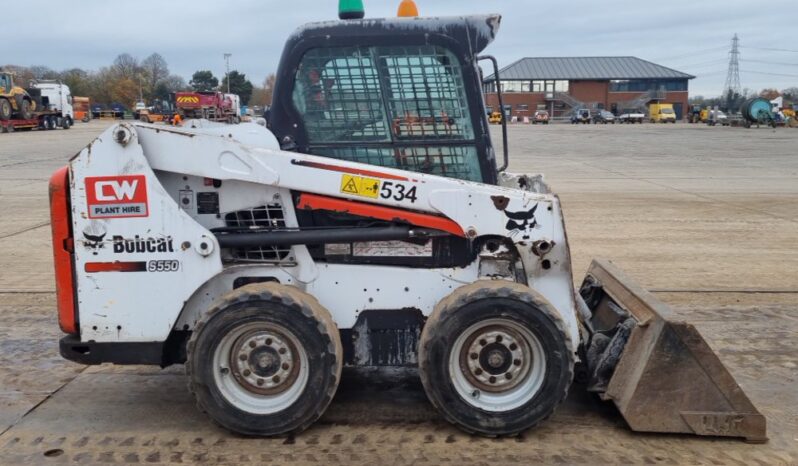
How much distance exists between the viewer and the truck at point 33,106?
43375 mm

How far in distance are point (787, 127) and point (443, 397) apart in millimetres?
58678

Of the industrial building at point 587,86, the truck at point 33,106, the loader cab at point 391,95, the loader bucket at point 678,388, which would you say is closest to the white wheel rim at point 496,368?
the loader bucket at point 678,388

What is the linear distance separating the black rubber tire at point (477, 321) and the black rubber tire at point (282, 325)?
21.7 inches

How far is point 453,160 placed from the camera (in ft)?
15.0

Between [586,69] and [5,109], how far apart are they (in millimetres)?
74188

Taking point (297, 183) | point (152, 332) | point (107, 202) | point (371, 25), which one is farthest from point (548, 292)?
point (107, 202)

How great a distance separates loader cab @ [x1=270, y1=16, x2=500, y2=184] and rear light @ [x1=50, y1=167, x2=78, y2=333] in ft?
4.21

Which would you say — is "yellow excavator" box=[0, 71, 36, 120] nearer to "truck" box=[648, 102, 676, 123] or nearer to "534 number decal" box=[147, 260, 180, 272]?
"534 number decal" box=[147, 260, 180, 272]

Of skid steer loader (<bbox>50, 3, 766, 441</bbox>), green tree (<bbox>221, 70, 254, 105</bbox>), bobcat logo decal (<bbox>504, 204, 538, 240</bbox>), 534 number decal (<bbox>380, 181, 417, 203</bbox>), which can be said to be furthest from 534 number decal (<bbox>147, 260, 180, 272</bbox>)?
green tree (<bbox>221, 70, 254, 105</bbox>)

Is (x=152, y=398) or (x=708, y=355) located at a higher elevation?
(x=708, y=355)

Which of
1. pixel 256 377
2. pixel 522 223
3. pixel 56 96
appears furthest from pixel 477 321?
pixel 56 96

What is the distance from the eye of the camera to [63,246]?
4293 mm

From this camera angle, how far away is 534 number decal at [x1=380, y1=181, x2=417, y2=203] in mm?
4273

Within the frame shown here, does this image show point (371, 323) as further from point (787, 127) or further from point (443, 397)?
point (787, 127)
